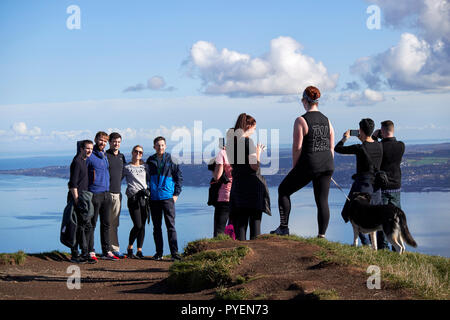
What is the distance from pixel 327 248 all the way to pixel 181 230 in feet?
452

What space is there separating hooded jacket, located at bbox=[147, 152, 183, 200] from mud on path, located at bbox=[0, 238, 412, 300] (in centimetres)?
146

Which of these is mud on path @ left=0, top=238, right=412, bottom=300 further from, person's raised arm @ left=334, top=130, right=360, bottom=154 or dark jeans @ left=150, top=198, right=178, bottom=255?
person's raised arm @ left=334, top=130, right=360, bottom=154

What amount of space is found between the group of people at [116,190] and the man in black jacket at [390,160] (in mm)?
3997

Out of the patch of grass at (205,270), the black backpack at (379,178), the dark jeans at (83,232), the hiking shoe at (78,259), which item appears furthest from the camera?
the hiking shoe at (78,259)

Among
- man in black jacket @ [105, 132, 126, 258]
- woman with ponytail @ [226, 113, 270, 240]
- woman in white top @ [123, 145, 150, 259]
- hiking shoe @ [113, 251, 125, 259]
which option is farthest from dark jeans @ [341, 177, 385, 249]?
hiking shoe @ [113, 251, 125, 259]

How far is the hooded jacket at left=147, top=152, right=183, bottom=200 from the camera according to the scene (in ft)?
38.9

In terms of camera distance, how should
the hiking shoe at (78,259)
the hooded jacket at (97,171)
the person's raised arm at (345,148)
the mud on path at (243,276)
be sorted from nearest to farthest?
the mud on path at (243,276) < the person's raised arm at (345,148) < the hooded jacket at (97,171) < the hiking shoe at (78,259)

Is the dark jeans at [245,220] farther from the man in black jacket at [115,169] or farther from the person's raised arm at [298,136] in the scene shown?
the man in black jacket at [115,169]

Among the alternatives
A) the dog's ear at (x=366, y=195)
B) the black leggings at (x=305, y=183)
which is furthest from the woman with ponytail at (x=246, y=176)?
the dog's ear at (x=366, y=195)

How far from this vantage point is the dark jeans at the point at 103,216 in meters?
12.2

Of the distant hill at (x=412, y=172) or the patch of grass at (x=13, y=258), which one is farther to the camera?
the distant hill at (x=412, y=172)

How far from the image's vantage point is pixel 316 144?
9414 mm

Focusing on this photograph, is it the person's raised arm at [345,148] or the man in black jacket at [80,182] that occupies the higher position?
the person's raised arm at [345,148]
